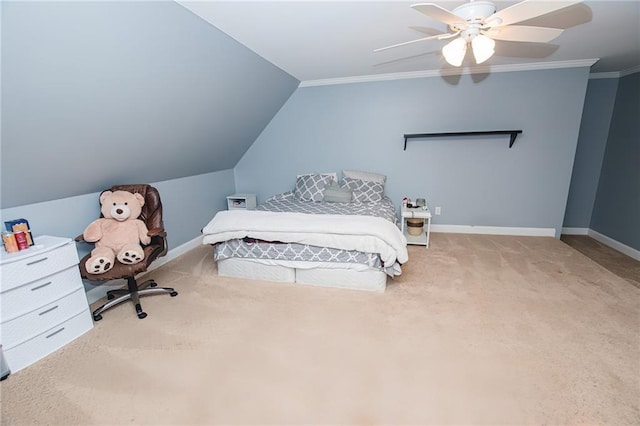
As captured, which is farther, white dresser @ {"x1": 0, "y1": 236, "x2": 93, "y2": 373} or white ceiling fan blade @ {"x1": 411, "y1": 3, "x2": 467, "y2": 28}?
white dresser @ {"x1": 0, "y1": 236, "x2": 93, "y2": 373}

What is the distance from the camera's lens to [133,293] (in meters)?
2.38

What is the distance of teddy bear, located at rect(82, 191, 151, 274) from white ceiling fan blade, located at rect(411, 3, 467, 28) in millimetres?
2484

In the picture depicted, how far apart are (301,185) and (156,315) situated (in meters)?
2.38

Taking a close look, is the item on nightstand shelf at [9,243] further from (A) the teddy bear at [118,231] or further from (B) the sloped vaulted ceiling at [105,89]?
(A) the teddy bear at [118,231]

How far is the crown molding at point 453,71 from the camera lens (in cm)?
338

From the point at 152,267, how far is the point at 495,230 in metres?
4.36

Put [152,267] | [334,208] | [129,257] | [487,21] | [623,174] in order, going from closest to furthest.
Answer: [487,21]
[129,257]
[152,267]
[334,208]
[623,174]

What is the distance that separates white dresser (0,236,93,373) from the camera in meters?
1.71

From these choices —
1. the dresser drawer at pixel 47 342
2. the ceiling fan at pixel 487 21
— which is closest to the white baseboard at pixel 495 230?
the ceiling fan at pixel 487 21

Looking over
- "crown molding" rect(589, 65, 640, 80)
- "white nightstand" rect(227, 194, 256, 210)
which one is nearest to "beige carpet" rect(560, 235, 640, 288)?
"crown molding" rect(589, 65, 640, 80)

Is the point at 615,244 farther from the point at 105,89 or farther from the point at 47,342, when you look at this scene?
the point at 47,342

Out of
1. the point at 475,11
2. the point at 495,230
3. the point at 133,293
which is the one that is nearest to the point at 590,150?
the point at 495,230

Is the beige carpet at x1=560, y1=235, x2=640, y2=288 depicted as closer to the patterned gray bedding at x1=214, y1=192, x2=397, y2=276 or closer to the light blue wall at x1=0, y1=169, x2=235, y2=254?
the patterned gray bedding at x1=214, y1=192, x2=397, y2=276

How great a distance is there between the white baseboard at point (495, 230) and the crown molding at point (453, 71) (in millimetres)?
2011
